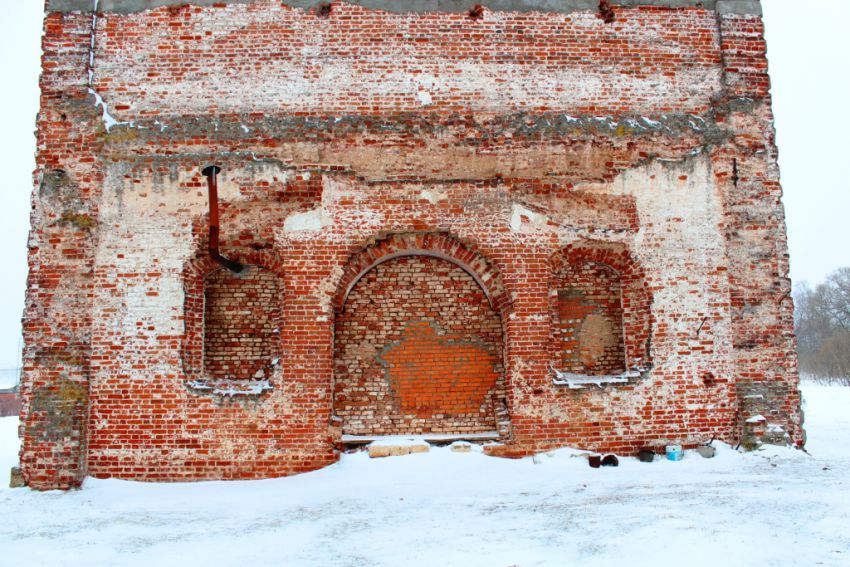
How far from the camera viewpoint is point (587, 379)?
7660 millimetres

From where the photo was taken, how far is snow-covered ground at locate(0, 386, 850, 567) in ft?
14.9

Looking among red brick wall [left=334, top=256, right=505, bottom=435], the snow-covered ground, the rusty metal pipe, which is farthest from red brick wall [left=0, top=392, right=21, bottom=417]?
red brick wall [left=334, top=256, right=505, bottom=435]

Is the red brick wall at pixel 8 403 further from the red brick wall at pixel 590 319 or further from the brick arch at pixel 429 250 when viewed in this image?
the red brick wall at pixel 590 319

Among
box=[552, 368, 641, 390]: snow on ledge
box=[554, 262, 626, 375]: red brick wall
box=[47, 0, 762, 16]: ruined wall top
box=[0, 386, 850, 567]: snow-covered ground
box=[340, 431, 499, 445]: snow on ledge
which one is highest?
box=[47, 0, 762, 16]: ruined wall top

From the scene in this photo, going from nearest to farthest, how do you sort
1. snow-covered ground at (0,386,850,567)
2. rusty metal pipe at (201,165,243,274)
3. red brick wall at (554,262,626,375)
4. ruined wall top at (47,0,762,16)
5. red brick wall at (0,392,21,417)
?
1. snow-covered ground at (0,386,850,567)
2. rusty metal pipe at (201,165,243,274)
3. red brick wall at (554,262,626,375)
4. ruined wall top at (47,0,762,16)
5. red brick wall at (0,392,21,417)

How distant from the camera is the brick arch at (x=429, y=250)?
7.66 metres

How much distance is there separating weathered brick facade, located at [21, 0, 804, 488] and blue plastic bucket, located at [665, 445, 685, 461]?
17cm

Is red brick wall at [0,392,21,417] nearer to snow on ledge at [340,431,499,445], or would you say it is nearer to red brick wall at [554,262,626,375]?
snow on ledge at [340,431,499,445]

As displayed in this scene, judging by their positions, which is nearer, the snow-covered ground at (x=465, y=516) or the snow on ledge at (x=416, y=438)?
the snow-covered ground at (x=465, y=516)

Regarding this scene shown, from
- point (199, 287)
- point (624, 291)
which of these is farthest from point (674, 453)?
point (199, 287)

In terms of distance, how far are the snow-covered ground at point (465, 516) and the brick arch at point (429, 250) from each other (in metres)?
1.86

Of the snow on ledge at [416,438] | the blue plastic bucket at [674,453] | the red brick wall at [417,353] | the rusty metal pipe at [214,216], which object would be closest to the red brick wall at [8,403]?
the rusty metal pipe at [214,216]

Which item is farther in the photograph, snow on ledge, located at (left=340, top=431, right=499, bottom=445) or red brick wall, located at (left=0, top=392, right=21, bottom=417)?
red brick wall, located at (left=0, top=392, right=21, bottom=417)

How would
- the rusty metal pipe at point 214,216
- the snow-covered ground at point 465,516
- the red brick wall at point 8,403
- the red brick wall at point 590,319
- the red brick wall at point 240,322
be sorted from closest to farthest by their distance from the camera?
the snow-covered ground at point 465,516 → the rusty metal pipe at point 214,216 → the red brick wall at point 240,322 → the red brick wall at point 590,319 → the red brick wall at point 8,403
